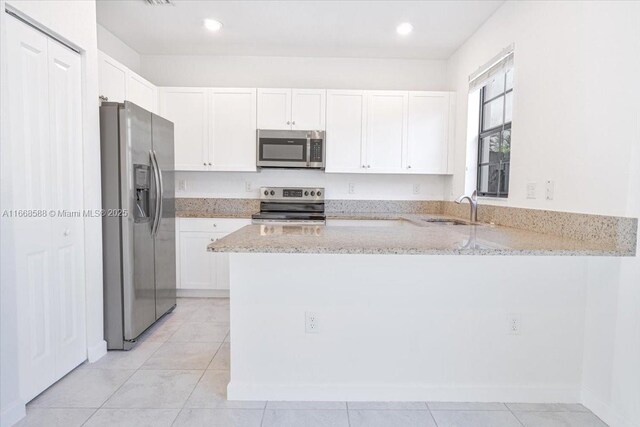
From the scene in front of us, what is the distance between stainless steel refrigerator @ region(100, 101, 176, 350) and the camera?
95.9 inches

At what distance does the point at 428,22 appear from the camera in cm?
315

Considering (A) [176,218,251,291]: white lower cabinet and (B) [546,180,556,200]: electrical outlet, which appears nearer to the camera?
(B) [546,180,556,200]: electrical outlet

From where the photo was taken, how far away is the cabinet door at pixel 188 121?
3807 millimetres

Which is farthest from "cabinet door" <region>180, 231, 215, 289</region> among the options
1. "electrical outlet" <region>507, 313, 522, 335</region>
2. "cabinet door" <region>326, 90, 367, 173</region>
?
"electrical outlet" <region>507, 313, 522, 335</region>

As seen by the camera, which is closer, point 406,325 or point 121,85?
point 406,325

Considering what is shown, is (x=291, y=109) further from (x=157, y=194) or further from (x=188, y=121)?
(x=157, y=194)

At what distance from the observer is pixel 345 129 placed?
12.6 feet

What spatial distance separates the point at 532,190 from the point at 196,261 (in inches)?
122

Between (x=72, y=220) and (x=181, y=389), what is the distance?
121cm

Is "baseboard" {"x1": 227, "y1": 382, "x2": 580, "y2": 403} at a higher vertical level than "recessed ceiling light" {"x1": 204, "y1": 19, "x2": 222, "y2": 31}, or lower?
lower

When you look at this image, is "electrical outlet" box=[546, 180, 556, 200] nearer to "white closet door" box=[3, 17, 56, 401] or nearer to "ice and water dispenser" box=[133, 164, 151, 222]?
"ice and water dispenser" box=[133, 164, 151, 222]

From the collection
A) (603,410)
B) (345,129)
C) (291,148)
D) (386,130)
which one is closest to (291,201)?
(291,148)

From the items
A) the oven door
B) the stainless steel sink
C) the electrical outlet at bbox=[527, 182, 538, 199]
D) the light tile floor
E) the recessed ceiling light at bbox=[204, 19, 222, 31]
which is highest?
the recessed ceiling light at bbox=[204, 19, 222, 31]

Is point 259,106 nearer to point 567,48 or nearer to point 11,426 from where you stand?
point 567,48
